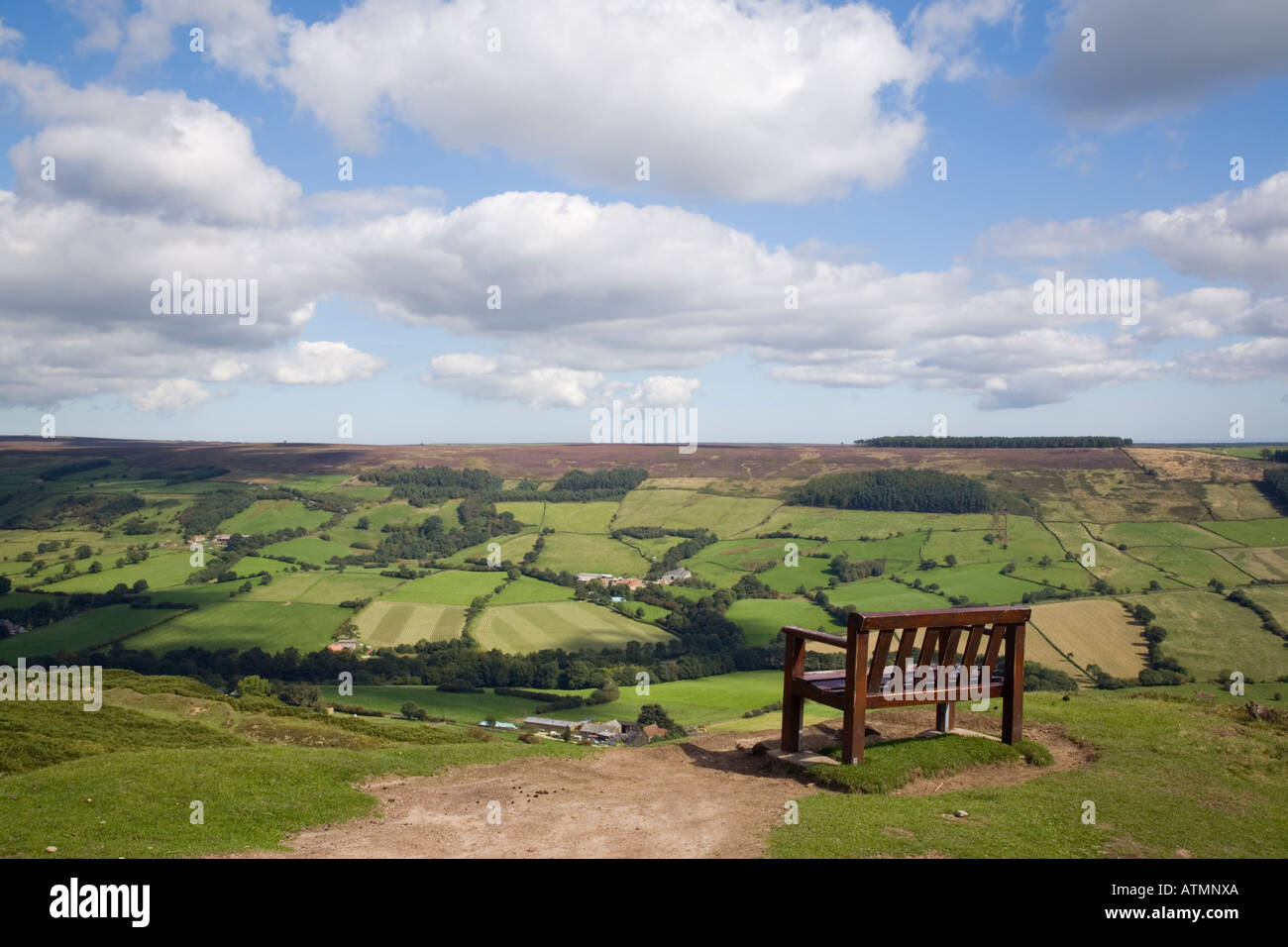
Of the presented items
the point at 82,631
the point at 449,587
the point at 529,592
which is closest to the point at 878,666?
the point at 529,592

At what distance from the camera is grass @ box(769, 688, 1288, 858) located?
11148mm

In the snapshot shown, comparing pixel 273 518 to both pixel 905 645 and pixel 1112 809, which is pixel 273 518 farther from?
pixel 1112 809

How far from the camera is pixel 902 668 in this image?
15.9 meters

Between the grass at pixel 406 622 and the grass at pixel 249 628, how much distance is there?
310 cm

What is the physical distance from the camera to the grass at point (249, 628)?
7594 cm

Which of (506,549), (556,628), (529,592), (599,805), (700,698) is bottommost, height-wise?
(700,698)

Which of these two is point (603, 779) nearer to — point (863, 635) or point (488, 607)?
point (863, 635)

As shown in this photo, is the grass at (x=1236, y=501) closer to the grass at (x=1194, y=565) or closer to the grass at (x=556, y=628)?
the grass at (x=1194, y=565)

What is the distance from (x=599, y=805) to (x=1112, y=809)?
8.46 metres

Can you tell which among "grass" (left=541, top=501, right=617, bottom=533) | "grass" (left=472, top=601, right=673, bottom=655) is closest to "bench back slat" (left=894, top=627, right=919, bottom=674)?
"grass" (left=472, top=601, right=673, bottom=655)

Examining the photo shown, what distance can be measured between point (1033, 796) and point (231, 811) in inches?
530

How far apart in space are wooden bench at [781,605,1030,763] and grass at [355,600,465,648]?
2644 inches
